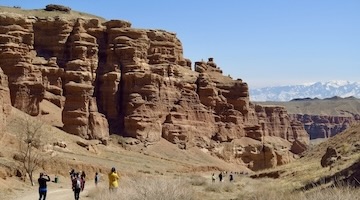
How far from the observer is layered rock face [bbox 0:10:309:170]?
8050cm

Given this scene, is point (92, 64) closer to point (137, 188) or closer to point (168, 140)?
point (168, 140)

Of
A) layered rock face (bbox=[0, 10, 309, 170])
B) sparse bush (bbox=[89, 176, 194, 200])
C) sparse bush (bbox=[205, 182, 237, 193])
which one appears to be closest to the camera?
sparse bush (bbox=[89, 176, 194, 200])

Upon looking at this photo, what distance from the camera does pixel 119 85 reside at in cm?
8881

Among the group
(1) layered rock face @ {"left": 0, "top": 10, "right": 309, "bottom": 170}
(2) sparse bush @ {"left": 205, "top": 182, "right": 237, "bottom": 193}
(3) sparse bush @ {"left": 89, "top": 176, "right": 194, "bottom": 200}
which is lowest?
(2) sparse bush @ {"left": 205, "top": 182, "right": 237, "bottom": 193}

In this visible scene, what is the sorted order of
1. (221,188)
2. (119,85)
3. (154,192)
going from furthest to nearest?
(119,85), (221,188), (154,192)

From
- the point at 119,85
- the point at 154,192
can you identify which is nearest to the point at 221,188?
the point at 154,192

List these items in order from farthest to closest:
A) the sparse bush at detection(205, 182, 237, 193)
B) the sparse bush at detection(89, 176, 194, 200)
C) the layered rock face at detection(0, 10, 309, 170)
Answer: the layered rock face at detection(0, 10, 309, 170)
the sparse bush at detection(205, 182, 237, 193)
the sparse bush at detection(89, 176, 194, 200)

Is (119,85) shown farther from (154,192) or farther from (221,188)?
(154,192)

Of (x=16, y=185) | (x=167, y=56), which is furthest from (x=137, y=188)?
(x=167, y=56)

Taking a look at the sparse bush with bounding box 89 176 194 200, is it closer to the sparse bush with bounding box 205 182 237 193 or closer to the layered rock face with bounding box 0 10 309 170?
the sparse bush with bounding box 205 182 237 193

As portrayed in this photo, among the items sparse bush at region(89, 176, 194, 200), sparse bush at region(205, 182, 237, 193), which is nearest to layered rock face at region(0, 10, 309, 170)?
sparse bush at region(205, 182, 237, 193)

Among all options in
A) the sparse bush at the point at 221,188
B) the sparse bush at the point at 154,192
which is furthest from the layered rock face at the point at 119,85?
the sparse bush at the point at 154,192

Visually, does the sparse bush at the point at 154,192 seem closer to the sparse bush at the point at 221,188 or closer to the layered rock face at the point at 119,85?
the sparse bush at the point at 221,188

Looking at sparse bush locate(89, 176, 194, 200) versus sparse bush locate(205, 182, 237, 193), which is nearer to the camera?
sparse bush locate(89, 176, 194, 200)
